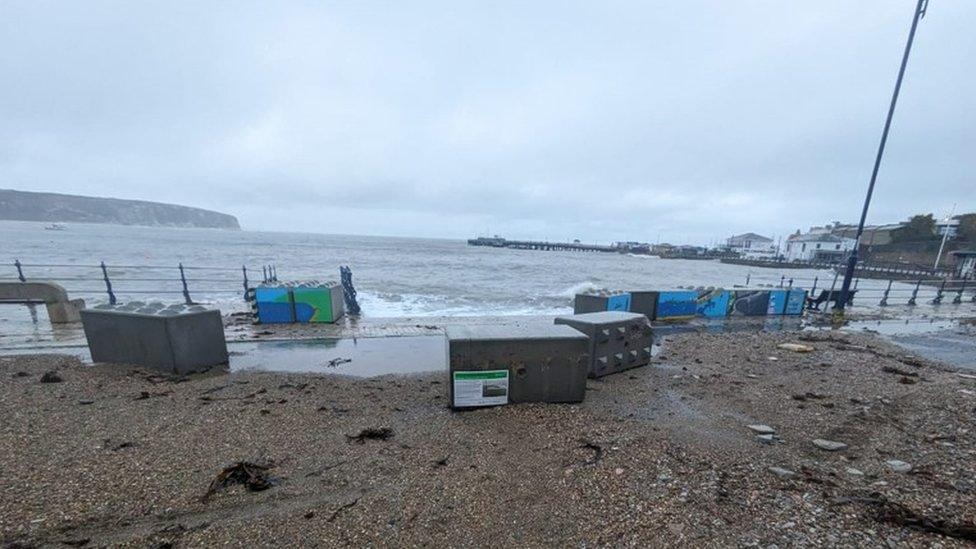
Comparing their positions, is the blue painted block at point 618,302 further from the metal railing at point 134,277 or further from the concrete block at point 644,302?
the metal railing at point 134,277

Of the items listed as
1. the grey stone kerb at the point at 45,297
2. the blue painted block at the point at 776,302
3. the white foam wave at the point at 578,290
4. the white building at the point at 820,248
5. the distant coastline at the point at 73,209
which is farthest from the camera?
the distant coastline at the point at 73,209

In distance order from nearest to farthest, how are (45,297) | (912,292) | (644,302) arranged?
(45,297) → (644,302) → (912,292)

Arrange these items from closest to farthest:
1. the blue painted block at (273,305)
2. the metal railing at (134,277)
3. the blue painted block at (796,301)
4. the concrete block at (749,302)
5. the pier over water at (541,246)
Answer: the blue painted block at (273,305) → the concrete block at (749,302) → the blue painted block at (796,301) → the metal railing at (134,277) → the pier over water at (541,246)

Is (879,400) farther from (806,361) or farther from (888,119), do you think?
(888,119)

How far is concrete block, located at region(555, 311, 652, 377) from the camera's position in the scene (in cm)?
639

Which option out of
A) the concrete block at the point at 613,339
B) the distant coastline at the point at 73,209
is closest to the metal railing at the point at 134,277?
the concrete block at the point at 613,339

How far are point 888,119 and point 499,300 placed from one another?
16.7 metres

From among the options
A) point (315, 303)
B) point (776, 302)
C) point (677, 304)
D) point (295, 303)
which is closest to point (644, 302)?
point (677, 304)

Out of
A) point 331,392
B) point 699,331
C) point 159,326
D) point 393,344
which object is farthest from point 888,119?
point 159,326

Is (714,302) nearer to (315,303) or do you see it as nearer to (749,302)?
(749,302)

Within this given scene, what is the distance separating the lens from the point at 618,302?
11.0 m

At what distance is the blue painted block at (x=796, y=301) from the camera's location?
14055mm

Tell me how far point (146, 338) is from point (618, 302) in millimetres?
10924

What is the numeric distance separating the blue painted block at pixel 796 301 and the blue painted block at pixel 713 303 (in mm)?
→ 2751
